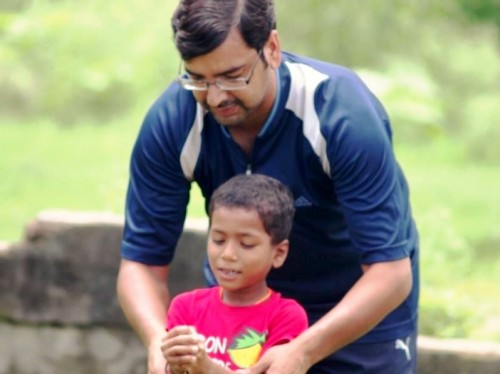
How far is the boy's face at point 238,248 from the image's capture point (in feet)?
12.8

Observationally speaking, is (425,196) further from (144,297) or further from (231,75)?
(231,75)

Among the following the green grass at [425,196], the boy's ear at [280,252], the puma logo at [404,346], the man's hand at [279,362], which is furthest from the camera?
the green grass at [425,196]

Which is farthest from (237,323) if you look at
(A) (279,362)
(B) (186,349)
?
(B) (186,349)

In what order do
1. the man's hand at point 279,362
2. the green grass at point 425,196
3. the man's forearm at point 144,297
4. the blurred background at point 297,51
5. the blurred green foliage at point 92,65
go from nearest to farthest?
1. the man's hand at point 279,362
2. the man's forearm at point 144,297
3. the green grass at point 425,196
4. the blurred background at point 297,51
5. the blurred green foliage at point 92,65

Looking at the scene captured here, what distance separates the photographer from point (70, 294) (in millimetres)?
6430

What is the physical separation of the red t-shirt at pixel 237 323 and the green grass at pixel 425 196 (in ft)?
8.04

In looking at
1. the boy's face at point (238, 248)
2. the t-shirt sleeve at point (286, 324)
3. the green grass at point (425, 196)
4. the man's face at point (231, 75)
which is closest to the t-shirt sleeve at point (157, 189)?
the man's face at point (231, 75)

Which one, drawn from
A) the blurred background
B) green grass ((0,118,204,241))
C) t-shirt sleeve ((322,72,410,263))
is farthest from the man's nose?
the blurred background

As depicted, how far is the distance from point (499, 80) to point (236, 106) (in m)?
10.5

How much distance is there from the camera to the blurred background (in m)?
9.40

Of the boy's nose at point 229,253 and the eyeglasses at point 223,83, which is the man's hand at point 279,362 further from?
the eyeglasses at point 223,83

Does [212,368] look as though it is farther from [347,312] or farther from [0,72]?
[0,72]

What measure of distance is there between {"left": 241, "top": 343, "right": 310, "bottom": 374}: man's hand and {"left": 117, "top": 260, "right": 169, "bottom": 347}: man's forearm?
14.5 inches

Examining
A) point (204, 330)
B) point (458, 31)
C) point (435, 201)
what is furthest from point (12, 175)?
point (204, 330)
